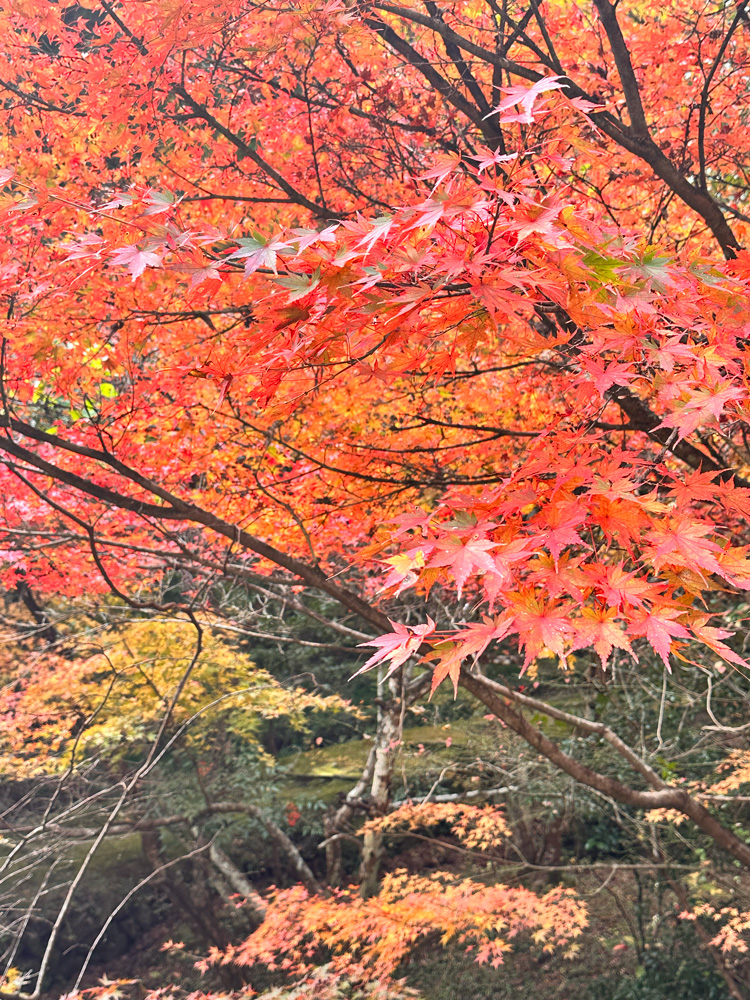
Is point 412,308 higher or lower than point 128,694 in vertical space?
higher

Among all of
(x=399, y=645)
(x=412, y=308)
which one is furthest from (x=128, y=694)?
(x=412, y=308)

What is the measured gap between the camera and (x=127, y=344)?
3.47m

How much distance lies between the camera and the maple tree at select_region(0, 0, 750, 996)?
1.53m

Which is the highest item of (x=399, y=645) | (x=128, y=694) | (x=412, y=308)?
(x=412, y=308)

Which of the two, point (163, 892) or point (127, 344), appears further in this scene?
point (163, 892)

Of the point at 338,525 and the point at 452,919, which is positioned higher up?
the point at 338,525

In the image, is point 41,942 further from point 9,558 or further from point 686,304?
point 686,304

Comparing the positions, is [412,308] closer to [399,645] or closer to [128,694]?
[399,645]

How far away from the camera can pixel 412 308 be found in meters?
1.46

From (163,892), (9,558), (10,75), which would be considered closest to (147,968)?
(163,892)

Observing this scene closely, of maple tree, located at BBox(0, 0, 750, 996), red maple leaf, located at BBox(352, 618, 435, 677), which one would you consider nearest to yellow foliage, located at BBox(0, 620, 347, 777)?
maple tree, located at BBox(0, 0, 750, 996)

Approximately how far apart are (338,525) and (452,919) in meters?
3.65

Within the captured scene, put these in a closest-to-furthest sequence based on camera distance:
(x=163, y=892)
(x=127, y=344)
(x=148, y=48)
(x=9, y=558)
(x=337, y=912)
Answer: (x=148, y=48) < (x=127, y=344) < (x=337, y=912) < (x=9, y=558) < (x=163, y=892)

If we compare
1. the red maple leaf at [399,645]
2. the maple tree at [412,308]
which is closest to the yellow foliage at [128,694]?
the maple tree at [412,308]
